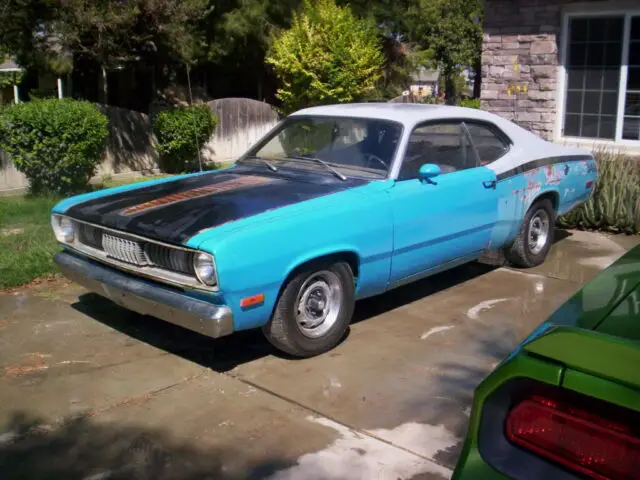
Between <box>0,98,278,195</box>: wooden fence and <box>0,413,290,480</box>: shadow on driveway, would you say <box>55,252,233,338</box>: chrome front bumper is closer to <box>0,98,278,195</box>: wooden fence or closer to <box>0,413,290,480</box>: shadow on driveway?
<box>0,413,290,480</box>: shadow on driveway

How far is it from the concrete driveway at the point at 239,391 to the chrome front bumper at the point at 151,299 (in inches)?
16.2

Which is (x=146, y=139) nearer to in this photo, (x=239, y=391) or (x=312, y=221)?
(x=312, y=221)

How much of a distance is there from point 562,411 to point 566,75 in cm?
902

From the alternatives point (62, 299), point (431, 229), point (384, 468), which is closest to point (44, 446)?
point (384, 468)

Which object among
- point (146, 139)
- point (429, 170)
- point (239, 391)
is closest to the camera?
point (239, 391)

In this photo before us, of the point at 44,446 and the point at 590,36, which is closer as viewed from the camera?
the point at 44,446

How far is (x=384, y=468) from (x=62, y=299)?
3.58 metres

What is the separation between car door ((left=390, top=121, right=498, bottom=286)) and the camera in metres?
5.22

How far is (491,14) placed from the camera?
10297 millimetres

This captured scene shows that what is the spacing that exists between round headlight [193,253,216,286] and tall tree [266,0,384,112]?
10668 millimetres

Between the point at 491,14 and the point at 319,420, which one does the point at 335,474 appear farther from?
the point at 491,14

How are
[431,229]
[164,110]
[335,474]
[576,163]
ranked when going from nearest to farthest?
[335,474] → [431,229] → [576,163] → [164,110]

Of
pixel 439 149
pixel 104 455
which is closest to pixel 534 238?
pixel 439 149

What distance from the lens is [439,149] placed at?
578 cm
